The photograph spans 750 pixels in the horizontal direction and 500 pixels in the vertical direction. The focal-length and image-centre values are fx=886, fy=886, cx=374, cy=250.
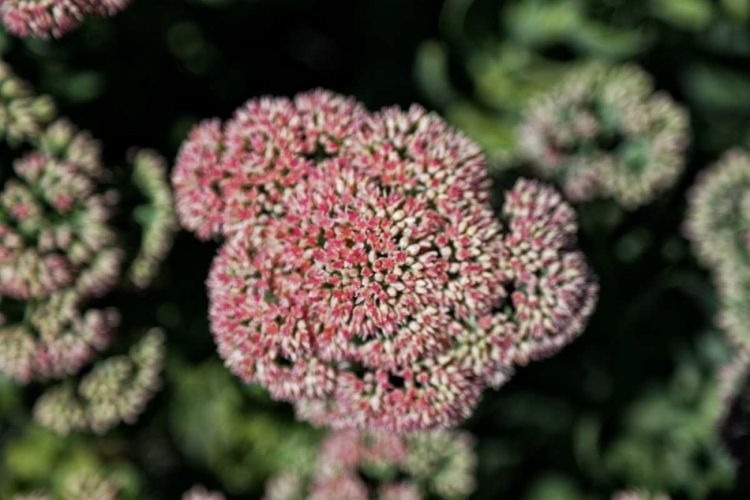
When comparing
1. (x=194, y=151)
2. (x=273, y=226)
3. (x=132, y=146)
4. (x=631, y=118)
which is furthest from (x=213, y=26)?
(x=631, y=118)

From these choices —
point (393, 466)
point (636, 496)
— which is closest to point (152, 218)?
point (393, 466)

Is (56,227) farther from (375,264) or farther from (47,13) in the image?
→ (375,264)

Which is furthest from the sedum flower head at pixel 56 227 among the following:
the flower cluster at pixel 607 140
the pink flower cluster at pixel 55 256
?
the flower cluster at pixel 607 140

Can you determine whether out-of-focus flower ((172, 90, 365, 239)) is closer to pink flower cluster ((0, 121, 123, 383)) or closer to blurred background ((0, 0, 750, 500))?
pink flower cluster ((0, 121, 123, 383))

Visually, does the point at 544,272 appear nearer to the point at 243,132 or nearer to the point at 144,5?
the point at 243,132

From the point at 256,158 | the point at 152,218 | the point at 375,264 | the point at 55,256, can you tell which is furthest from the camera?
the point at 152,218

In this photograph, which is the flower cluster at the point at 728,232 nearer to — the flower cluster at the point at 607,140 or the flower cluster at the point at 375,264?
the flower cluster at the point at 607,140
